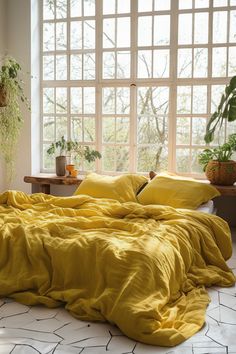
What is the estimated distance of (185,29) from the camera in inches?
213

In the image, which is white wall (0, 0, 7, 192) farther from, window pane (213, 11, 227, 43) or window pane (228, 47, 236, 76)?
window pane (228, 47, 236, 76)

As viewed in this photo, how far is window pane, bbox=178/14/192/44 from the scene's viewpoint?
17.7 feet

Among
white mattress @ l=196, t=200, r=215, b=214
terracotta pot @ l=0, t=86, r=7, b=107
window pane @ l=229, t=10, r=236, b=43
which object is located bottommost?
white mattress @ l=196, t=200, r=215, b=214

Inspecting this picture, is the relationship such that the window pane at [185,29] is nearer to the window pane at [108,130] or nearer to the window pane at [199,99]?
the window pane at [199,99]

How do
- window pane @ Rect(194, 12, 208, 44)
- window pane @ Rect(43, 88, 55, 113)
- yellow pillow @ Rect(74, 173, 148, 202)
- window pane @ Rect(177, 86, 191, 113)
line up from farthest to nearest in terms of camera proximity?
window pane @ Rect(43, 88, 55, 113) → window pane @ Rect(177, 86, 191, 113) → window pane @ Rect(194, 12, 208, 44) → yellow pillow @ Rect(74, 173, 148, 202)

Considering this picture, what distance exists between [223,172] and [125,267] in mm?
2542

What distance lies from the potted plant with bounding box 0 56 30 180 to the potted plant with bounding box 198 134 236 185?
2392 mm

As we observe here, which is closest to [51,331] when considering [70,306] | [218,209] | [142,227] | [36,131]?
[70,306]

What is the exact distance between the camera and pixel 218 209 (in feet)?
17.6

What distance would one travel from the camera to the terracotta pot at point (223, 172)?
4.82 meters

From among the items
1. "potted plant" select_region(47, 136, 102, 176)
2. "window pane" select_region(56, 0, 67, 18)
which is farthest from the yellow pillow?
"window pane" select_region(56, 0, 67, 18)

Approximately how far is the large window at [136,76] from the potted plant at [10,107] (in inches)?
19.6

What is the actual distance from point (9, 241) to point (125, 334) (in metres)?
1.10

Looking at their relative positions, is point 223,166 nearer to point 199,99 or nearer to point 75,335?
point 199,99
